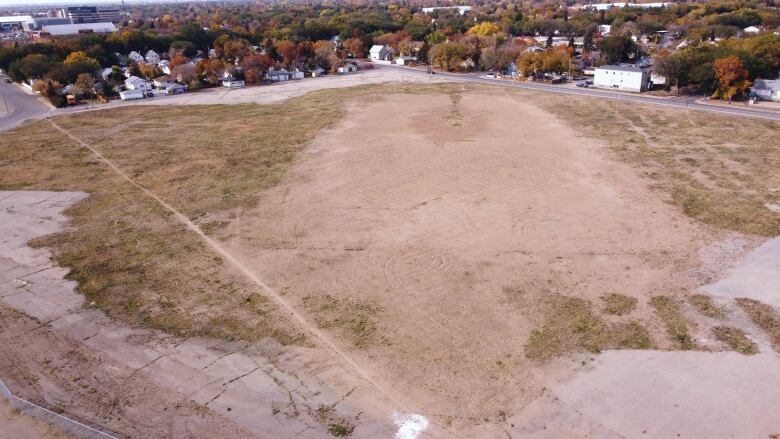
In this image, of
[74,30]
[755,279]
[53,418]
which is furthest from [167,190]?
[74,30]

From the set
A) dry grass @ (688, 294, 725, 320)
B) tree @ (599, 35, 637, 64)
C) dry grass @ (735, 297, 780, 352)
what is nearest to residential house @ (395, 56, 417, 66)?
tree @ (599, 35, 637, 64)

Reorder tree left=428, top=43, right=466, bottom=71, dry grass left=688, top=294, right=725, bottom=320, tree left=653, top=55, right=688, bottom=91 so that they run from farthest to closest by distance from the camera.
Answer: tree left=428, top=43, right=466, bottom=71, tree left=653, top=55, right=688, bottom=91, dry grass left=688, top=294, right=725, bottom=320

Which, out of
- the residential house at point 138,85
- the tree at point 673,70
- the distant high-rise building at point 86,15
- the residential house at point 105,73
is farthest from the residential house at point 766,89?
the distant high-rise building at point 86,15

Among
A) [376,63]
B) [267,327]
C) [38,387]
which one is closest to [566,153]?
[267,327]

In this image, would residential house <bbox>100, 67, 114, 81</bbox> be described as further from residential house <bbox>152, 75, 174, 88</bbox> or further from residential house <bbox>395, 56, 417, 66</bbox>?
residential house <bbox>395, 56, 417, 66</bbox>

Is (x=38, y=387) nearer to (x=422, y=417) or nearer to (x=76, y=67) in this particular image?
(x=422, y=417)

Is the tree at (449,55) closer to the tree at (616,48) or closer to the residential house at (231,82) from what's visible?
the tree at (616,48)
